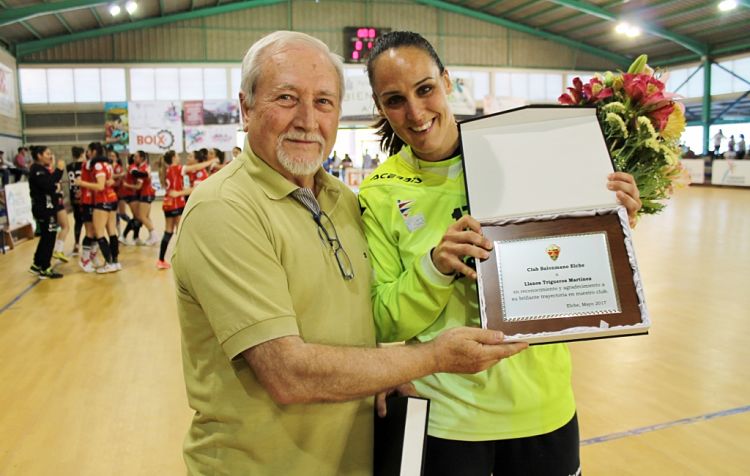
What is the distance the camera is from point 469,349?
3.83 feet

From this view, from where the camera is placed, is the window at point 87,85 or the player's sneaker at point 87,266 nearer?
the player's sneaker at point 87,266

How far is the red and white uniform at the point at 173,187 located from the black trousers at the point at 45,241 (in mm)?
1383

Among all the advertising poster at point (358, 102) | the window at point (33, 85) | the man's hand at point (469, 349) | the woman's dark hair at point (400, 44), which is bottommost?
the man's hand at point (469, 349)

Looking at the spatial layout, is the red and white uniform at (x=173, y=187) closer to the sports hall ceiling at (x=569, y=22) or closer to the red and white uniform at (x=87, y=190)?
the red and white uniform at (x=87, y=190)

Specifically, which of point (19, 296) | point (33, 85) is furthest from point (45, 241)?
point (33, 85)

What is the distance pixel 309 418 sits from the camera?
1258 mm

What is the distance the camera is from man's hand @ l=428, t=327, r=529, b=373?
1.17 metres

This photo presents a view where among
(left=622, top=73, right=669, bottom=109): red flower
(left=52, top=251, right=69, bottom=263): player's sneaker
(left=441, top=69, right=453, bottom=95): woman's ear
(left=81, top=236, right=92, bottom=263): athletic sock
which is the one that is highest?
(left=441, top=69, right=453, bottom=95): woman's ear

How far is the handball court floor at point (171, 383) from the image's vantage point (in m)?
2.82

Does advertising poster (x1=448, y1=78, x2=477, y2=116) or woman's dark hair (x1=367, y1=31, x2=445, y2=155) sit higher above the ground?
advertising poster (x1=448, y1=78, x2=477, y2=116)

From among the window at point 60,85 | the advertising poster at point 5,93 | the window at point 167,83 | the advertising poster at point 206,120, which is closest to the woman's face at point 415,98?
the advertising poster at point 5,93

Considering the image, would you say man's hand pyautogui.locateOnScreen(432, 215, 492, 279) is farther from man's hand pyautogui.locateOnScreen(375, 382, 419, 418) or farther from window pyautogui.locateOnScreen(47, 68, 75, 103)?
window pyautogui.locateOnScreen(47, 68, 75, 103)

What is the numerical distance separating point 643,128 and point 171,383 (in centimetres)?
332

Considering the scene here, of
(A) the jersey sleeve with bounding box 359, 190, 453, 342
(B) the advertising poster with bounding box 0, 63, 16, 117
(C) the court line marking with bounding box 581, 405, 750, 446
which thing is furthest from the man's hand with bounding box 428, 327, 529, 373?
(B) the advertising poster with bounding box 0, 63, 16, 117
